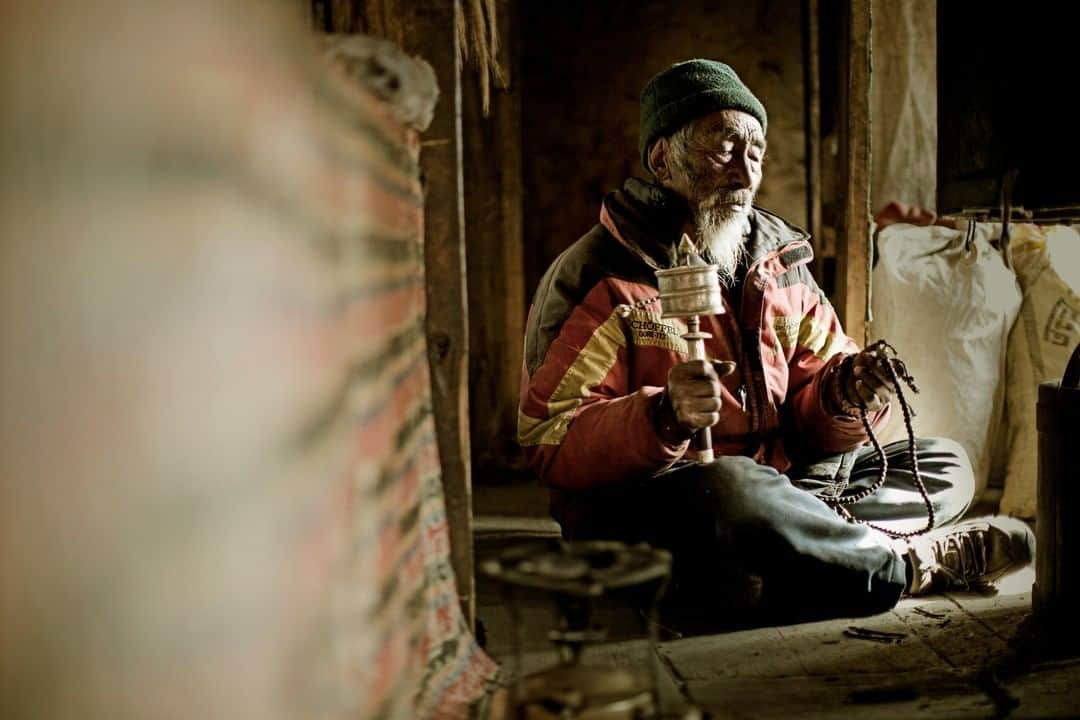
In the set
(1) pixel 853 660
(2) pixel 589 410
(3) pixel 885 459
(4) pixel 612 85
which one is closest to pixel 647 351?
(2) pixel 589 410

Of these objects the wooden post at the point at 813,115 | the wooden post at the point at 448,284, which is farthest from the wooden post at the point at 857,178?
the wooden post at the point at 448,284

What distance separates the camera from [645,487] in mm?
2916

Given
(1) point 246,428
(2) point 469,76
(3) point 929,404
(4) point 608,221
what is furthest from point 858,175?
(1) point 246,428

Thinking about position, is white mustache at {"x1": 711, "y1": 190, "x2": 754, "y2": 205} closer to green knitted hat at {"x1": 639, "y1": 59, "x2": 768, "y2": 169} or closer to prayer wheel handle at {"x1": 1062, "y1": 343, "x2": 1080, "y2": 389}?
green knitted hat at {"x1": 639, "y1": 59, "x2": 768, "y2": 169}

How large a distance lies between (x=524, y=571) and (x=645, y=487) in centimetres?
132

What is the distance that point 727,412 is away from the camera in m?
3.21

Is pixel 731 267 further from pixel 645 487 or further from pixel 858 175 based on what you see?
pixel 858 175

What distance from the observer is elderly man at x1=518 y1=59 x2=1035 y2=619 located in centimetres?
279

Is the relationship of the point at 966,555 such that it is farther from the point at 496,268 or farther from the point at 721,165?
the point at 496,268

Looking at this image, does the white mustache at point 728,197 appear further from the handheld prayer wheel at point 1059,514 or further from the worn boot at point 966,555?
the worn boot at point 966,555

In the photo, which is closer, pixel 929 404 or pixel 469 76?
pixel 929 404

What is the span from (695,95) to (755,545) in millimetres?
1534

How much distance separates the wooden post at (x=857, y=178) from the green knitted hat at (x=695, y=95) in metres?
0.90

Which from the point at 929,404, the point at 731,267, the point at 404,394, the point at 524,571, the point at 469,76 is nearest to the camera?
A: the point at 524,571
